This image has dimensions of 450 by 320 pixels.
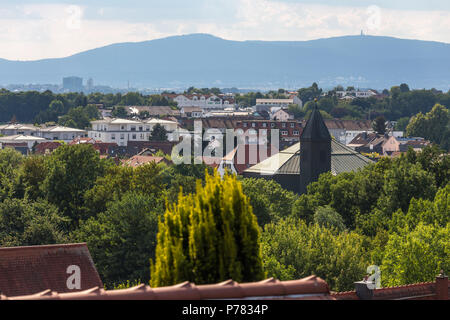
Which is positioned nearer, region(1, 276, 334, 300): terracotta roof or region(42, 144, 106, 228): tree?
region(1, 276, 334, 300): terracotta roof

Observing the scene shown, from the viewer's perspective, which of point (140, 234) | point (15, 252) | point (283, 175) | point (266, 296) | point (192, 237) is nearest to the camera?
point (266, 296)

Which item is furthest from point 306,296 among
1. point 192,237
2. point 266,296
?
point 192,237

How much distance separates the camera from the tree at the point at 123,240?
41969 millimetres

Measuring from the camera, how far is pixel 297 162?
82.7 metres

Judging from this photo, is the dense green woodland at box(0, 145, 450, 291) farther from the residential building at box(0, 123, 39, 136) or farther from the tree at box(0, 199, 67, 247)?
the residential building at box(0, 123, 39, 136)

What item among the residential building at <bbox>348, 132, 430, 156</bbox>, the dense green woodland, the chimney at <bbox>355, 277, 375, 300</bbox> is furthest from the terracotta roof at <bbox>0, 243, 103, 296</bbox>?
the residential building at <bbox>348, 132, 430, 156</bbox>

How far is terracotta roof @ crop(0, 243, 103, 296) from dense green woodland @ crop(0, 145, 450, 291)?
3911mm

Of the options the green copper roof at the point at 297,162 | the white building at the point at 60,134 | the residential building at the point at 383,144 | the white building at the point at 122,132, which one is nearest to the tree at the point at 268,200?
the green copper roof at the point at 297,162

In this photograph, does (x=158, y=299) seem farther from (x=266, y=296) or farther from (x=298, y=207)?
(x=298, y=207)

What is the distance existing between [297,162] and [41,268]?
5447 centimetres

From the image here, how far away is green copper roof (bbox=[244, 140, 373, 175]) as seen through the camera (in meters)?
82.2

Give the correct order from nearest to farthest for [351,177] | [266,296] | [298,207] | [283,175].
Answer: [266,296] → [298,207] → [351,177] → [283,175]
